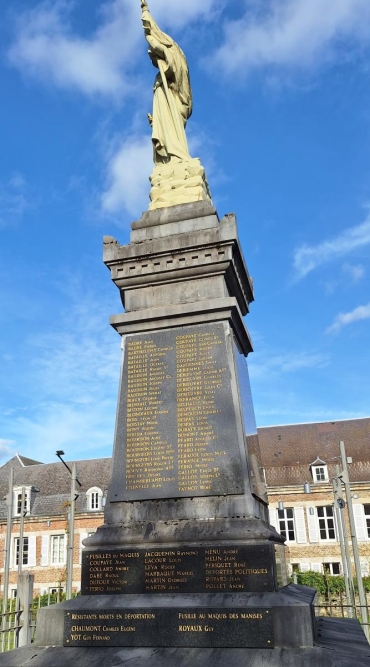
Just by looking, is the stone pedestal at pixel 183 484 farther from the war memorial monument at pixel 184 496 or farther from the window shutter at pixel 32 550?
the window shutter at pixel 32 550

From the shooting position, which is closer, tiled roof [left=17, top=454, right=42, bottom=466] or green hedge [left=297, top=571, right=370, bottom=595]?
green hedge [left=297, top=571, right=370, bottom=595]

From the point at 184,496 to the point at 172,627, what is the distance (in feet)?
5.20

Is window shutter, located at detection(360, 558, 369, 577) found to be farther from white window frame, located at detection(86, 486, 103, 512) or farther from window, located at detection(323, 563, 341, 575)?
white window frame, located at detection(86, 486, 103, 512)

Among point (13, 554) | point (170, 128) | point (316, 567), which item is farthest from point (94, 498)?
point (170, 128)

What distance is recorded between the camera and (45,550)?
41.2 meters

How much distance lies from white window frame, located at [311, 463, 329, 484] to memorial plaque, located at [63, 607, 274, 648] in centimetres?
3636

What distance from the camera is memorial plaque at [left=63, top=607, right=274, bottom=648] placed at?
5.89 m

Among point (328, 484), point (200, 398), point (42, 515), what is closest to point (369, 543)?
point (328, 484)

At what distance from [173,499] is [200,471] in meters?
0.51

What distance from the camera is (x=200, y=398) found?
7.77m

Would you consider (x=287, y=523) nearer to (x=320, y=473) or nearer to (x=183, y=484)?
(x=320, y=473)

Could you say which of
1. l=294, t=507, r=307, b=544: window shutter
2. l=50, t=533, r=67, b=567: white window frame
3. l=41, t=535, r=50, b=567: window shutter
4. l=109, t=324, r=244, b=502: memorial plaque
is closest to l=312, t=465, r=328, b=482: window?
l=294, t=507, r=307, b=544: window shutter

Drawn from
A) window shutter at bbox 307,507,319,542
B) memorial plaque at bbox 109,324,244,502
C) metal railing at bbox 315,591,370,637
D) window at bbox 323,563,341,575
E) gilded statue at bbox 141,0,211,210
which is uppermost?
gilded statue at bbox 141,0,211,210

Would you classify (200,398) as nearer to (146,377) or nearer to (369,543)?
(146,377)
